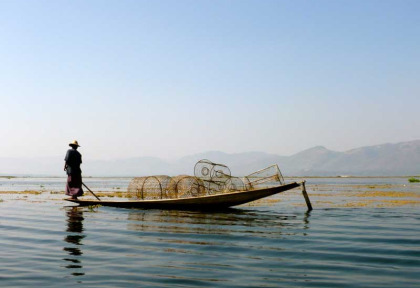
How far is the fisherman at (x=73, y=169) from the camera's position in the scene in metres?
21.5

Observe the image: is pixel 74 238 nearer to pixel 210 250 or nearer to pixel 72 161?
pixel 210 250

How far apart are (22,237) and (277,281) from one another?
834 cm

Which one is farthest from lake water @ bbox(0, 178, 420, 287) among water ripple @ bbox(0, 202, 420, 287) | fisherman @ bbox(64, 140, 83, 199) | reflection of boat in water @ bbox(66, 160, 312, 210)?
fisherman @ bbox(64, 140, 83, 199)

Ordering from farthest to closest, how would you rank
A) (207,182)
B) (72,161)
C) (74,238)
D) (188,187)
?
(72,161), (188,187), (207,182), (74,238)

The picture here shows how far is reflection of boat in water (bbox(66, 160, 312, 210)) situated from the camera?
19.6m

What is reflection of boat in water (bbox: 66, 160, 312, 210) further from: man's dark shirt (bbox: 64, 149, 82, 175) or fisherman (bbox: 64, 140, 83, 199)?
man's dark shirt (bbox: 64, 149, 82, 175)

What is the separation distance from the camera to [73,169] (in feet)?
70.6

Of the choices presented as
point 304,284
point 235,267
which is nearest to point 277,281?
point 304,284

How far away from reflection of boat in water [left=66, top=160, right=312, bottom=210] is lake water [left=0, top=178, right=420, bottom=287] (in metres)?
1.42

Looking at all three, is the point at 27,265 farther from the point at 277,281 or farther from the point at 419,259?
the point at 419,259

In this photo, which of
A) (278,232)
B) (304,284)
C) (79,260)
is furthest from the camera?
(278,232)

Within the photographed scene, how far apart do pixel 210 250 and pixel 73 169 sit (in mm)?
12523

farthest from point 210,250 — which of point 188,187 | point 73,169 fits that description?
point 73,169

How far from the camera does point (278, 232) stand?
45.2 ft
